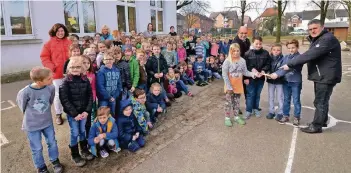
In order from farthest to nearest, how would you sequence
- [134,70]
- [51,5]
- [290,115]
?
[51,5]
[290,115]
[134,70]

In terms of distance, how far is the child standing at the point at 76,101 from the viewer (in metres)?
3.57

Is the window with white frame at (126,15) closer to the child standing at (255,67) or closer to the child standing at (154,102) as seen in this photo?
the child standing at (154,102)

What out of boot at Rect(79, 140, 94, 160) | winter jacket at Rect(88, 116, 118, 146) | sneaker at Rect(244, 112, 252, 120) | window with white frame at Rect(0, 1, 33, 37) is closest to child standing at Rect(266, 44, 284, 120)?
sneaker at Rect(244, 112, 252, 120)

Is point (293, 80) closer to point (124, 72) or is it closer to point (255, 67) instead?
point (255, 67)

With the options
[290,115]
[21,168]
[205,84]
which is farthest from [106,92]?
[205,84]

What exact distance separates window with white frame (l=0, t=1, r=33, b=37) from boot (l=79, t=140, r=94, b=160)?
20.8 feet

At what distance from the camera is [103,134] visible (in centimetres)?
381

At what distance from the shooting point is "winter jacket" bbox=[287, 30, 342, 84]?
429 cm

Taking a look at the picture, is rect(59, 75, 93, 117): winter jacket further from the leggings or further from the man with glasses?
the man with glasses

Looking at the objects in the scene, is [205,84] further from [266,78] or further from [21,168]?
[21,168]

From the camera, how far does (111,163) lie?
371 cm

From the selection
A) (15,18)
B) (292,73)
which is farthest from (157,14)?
(292,73)

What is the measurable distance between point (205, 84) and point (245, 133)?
12.6 ft

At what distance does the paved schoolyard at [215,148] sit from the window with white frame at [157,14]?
10092 mm
